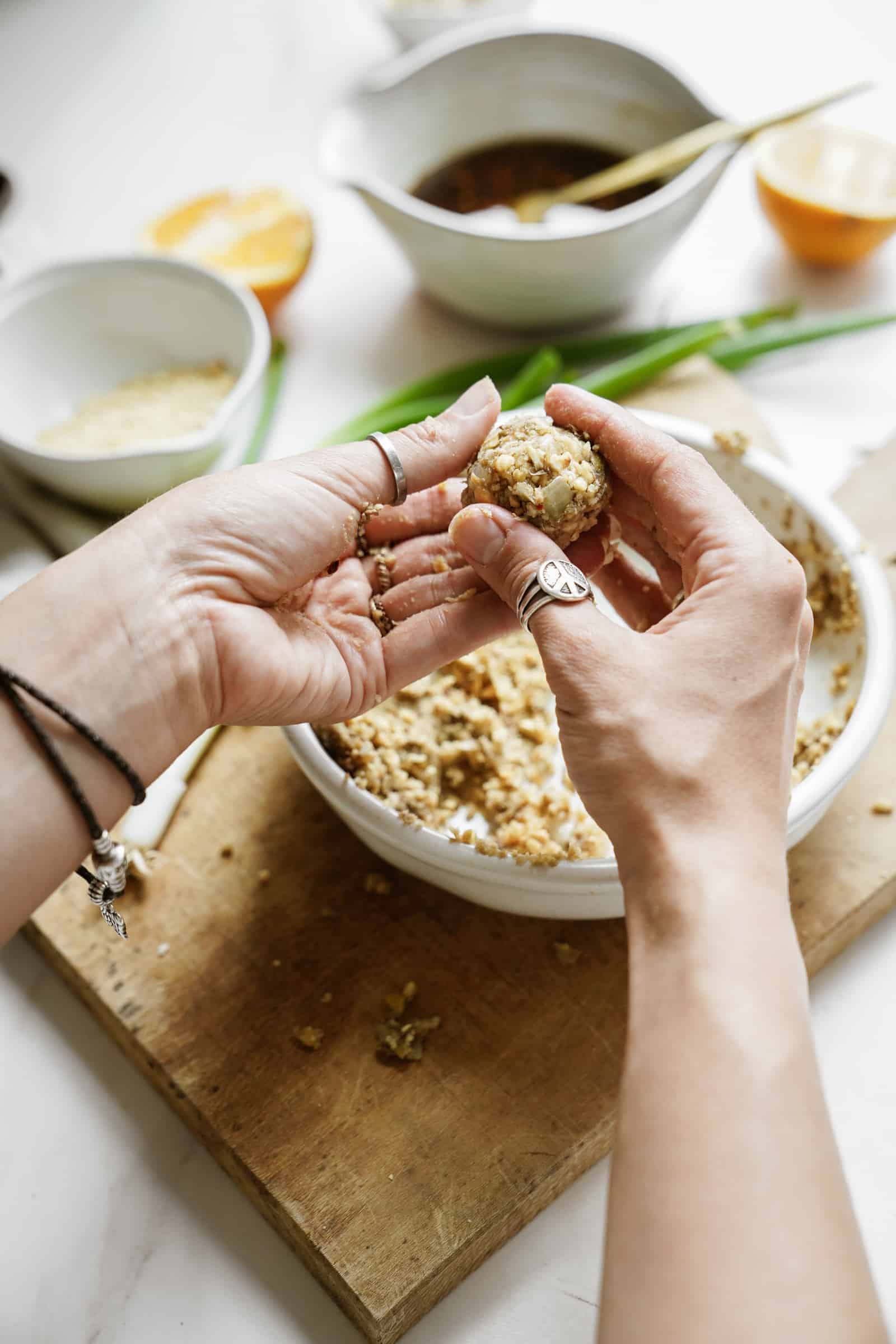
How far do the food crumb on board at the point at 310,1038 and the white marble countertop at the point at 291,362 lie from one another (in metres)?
0.16

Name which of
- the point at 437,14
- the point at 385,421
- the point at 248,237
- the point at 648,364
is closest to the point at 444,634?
the point at 385,421

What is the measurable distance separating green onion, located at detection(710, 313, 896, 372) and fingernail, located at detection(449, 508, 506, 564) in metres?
0.84

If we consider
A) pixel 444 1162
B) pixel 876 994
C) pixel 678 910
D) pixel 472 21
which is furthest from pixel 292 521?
pixel 472 21

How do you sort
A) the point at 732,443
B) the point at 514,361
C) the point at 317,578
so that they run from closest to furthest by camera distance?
the point at 317,578 < the point at 732,443 < the point at 514,361

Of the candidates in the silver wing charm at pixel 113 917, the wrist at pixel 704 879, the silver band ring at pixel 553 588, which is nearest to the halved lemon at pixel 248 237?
the silver band ring at pixel 553 588

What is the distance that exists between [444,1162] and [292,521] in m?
0.64

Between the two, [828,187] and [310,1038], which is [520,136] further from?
[310,1038]

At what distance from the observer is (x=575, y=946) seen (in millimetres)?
1199

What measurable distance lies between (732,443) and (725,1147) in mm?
882

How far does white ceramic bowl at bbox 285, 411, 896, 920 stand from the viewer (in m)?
1.06

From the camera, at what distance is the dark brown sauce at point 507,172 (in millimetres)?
1817

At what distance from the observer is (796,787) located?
44.6 inches

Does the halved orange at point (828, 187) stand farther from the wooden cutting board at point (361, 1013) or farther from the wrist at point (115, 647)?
the wrist at point (115, 647)

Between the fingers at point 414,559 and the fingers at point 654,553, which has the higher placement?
the fingers at point 414,559
